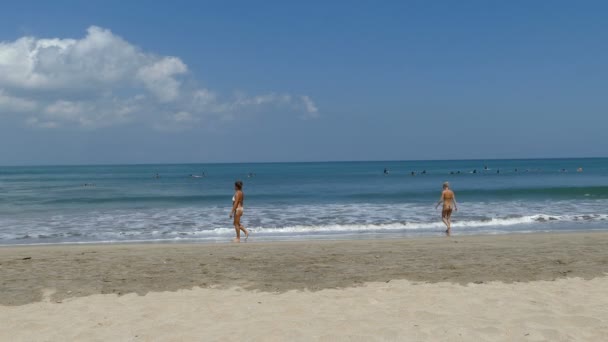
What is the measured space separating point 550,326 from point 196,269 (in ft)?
18.3

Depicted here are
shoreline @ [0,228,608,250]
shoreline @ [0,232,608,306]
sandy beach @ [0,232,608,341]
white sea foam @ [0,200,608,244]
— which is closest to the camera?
sandy beach @ [0,232,608,341]

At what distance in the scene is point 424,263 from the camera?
29.5 ft

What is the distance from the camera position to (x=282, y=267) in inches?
349

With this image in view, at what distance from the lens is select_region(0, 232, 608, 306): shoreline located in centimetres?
754

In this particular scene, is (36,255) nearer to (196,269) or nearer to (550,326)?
(196,269)

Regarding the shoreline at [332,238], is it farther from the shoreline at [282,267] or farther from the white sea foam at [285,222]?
the shoreline at [282,267]

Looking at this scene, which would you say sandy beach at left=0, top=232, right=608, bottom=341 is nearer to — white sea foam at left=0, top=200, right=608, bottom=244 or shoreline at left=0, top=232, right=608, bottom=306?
shoreline at left=0, top=232, right=608, bottom=306

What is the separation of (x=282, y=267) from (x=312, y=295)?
2.03 meters

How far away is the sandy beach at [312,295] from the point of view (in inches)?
214

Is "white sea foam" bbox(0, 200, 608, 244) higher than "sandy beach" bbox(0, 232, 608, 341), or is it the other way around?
"sandy beach" bbox(0, 232, 608, 341)

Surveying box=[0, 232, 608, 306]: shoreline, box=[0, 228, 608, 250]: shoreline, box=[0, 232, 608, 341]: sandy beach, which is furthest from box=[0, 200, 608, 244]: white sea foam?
box=[0, 232, 608, 341]: sandy beach

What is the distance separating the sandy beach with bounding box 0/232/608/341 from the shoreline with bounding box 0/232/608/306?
31 millimetres

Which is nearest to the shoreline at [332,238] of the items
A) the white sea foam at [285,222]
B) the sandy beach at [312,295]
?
the white sea foam at [285,222]

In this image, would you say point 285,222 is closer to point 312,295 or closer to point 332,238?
point 332,238
